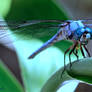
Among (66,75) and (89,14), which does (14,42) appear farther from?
(89,14)

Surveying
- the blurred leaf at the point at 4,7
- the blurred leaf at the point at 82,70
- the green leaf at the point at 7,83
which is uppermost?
the blurred leaf at the point at 4,7

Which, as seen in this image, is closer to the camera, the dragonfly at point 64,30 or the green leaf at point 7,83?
the green leaf at point 7,83

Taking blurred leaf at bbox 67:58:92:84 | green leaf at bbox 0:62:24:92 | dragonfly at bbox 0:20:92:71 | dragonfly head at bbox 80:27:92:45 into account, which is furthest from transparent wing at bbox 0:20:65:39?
blurred leaf at bbox 67:58:92:84

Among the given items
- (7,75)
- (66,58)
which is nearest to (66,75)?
(7,75)

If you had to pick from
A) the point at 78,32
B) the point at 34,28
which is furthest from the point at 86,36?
the point at 34,28

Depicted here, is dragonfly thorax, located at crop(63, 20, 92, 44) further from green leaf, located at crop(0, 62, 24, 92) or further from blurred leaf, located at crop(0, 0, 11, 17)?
green leaf, located at crop(0, 62, 24, 92)

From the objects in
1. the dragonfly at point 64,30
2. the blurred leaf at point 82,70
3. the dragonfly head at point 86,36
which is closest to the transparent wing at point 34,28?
the dragonfly at point 64,30

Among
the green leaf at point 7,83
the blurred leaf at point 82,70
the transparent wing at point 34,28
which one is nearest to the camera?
the blurred leaf at point 82,70

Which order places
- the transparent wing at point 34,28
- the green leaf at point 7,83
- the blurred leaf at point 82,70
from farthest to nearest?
1. the transparent wing at point 34,28
2. the green leaf at point 7,83
3. the blurred leaf at point 82,70

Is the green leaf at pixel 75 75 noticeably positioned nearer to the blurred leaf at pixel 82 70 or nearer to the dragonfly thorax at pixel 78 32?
the blurred leaf at pixel 82 70
